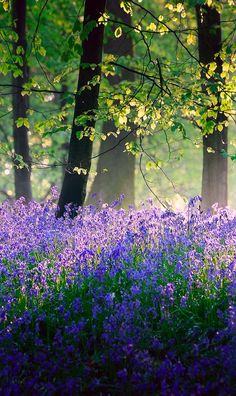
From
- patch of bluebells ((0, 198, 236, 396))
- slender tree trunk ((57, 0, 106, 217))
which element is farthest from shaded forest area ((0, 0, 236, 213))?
patch of bluebells ((0, 198, 236, 396))

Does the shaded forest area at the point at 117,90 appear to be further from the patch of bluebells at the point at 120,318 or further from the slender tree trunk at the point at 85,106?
the patch of bluebells at the point at 120,318

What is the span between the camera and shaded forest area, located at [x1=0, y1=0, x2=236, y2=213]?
7.39m

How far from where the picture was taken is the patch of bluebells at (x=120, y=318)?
359cm

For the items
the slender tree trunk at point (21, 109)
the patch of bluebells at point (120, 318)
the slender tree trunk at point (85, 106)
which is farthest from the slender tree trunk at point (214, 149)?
the patch of bluebells at point (120, 318)

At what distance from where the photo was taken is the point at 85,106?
A: 8906 millimetres

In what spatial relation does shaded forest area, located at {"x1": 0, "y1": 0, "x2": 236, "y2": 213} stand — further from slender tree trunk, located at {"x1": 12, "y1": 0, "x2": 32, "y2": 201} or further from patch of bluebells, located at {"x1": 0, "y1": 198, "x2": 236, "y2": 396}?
patch of bluebells, located at {"x1": 0, "y1": 198, "x2": 236, "y2": 396}

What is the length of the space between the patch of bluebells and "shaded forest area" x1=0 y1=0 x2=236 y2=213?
50.8 inches

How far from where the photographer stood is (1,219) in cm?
809

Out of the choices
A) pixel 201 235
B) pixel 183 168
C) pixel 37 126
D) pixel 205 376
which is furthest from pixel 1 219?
pixel 183 168

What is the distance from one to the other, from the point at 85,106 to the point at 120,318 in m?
5.39

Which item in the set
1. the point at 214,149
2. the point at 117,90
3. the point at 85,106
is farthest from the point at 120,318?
the point at 214,149

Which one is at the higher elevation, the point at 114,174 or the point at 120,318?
the point at 114,174

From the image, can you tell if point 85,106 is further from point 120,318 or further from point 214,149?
point 120,318

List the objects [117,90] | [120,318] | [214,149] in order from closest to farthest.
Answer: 1. [120,318]
2. [117,90]
3. [214,149]
